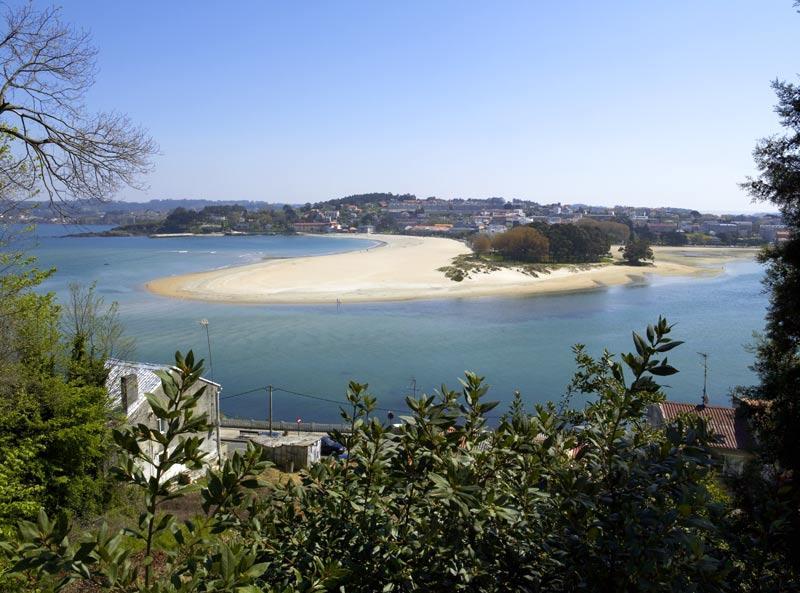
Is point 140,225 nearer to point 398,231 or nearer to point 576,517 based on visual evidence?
point 398,231

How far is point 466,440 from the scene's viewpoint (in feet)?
9.14

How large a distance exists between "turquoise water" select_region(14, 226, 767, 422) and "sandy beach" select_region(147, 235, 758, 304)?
300 cm

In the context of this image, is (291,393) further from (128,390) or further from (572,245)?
(572,245)

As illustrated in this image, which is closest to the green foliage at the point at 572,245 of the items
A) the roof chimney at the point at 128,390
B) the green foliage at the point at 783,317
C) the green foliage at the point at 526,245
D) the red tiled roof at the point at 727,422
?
the green foliage at the point at 526,245

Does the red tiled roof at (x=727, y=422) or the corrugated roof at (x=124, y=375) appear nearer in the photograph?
the corrugated roof at (x=124, y=375)

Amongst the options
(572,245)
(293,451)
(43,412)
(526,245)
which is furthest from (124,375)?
(572,245)

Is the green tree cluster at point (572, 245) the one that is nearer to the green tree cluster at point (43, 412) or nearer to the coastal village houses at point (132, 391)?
the coastal village houses at point (132, 391)

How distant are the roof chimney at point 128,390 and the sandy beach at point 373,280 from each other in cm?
3203

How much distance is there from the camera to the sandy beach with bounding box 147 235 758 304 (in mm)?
48875

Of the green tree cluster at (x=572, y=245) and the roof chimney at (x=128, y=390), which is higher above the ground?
the green tree cluster at (x=572, y=245)

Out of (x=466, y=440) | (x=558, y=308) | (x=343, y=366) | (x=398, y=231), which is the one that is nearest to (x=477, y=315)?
(x=558, y=308)

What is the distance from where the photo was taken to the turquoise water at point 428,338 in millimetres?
25172

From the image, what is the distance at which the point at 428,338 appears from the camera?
1330 inches

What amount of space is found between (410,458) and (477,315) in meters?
39.4
